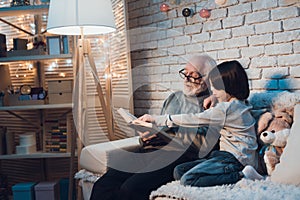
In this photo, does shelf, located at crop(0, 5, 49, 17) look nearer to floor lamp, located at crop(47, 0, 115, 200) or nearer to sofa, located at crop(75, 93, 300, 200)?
floor lamp, located at crop(47, 0, 115, 200)

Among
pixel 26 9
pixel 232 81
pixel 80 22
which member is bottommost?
pixel 232 81

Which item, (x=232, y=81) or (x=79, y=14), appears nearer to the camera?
(x=232, y=81)

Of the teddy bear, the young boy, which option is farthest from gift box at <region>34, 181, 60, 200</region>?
the teddy bear

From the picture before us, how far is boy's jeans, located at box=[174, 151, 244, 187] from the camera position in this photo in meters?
1.57

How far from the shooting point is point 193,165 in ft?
5.80

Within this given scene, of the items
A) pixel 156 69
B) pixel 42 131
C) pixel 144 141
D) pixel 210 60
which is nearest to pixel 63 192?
pixel 42 131

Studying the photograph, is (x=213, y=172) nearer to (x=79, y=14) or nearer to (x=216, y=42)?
(x=216, y=42)

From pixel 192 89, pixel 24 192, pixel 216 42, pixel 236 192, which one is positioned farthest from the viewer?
pixel 24 192

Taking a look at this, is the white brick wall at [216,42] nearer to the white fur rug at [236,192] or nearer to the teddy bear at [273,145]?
the teddy bear at [273,145]

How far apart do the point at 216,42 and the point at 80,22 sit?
91cm

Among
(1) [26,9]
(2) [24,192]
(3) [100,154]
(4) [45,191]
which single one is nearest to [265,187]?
(3) [100,154]

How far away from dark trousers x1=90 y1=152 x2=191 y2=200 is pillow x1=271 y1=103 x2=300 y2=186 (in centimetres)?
52

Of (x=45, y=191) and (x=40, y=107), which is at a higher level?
(x=40, y=107)

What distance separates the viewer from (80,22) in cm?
220
